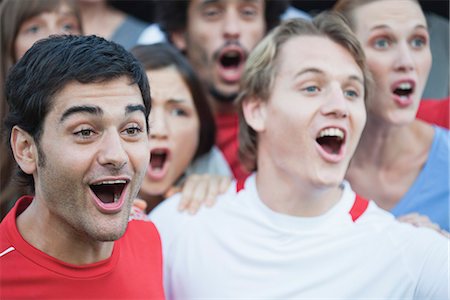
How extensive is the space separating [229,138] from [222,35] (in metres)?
0.62

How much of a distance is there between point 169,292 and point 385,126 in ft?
4.56

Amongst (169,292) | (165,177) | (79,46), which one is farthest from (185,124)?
(79,46)

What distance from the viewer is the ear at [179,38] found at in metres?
4.64

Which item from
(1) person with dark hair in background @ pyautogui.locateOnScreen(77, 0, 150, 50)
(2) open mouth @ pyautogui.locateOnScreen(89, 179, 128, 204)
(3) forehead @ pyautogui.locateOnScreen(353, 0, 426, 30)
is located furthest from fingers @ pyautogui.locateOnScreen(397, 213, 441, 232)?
(1) person with dark hair in background @ pyautogui.locateOnScreen(77, 0, 150, 50)

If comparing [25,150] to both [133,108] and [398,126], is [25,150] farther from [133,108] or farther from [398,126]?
[398,126]

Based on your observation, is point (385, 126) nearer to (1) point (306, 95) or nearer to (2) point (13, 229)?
(1) point (306, 95)

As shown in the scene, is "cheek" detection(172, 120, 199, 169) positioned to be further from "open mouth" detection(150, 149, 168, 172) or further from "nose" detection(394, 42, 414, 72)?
"nose" detection(394, 42, 414, 72)

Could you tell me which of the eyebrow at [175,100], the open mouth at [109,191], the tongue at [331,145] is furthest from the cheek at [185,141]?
the open mouth at [109,191]

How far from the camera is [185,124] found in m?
3.56

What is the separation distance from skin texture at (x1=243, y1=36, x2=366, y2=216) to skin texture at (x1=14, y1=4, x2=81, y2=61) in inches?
54.6

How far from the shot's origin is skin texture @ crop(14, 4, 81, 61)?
3766 mm

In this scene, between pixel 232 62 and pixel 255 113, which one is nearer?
pixel 255 113

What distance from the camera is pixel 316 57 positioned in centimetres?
303

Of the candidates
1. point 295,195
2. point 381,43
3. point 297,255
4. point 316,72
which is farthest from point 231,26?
point 297,255
